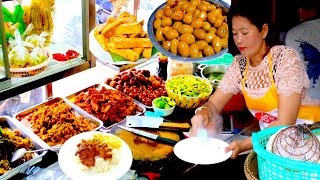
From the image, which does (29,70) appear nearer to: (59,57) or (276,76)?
(59,57)

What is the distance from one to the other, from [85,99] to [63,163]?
0.86 metres

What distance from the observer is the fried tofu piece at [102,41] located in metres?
2.86

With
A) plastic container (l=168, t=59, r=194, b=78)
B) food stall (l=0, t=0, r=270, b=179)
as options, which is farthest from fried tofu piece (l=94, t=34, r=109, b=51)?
plastic container (l=168, t=59, r=194, b=78)

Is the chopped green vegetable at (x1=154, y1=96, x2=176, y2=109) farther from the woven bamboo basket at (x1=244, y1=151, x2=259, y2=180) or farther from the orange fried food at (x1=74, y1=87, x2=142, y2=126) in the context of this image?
the woven bamboo basket at (x1=244, y1=151, x2=259, y2=180)

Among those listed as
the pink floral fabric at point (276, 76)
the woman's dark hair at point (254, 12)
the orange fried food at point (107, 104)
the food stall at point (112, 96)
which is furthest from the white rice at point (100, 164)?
the woman's dark hair at point (254, 12)

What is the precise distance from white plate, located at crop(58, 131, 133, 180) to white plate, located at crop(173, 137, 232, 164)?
11.5 inches

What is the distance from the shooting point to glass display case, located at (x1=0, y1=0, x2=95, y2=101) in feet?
7.02

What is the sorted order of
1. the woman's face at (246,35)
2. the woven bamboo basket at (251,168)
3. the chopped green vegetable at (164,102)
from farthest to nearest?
the chopped green vegetable at (164,102)
the woman's face at (246,35)
the woven bamboo basket at (251,168)

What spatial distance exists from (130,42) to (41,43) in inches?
30.0

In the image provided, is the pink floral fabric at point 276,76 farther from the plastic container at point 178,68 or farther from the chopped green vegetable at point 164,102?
the plastic container at point 178,68

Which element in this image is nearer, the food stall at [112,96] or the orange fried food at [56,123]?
the food stall at [112,96]

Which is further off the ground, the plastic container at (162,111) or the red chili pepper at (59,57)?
the red chili pepper at (59,57)

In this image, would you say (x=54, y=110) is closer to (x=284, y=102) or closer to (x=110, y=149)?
(x=110, y=149)

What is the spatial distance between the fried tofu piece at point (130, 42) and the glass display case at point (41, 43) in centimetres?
44
